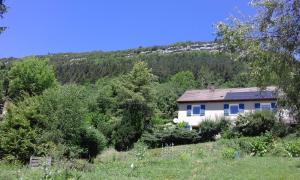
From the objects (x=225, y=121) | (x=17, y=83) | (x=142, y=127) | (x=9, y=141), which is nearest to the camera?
(x=9, y=141)

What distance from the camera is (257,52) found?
1430cm

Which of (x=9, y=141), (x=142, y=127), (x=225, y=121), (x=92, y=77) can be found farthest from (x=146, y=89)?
(x=92, y=77)

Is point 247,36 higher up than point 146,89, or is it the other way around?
point 247,36

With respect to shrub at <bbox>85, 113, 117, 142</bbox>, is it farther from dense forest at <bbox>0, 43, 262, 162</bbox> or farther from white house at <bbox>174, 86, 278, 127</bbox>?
white house at <bbox>174, 86, 278, 127</bbox>

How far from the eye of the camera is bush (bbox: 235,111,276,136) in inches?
1581

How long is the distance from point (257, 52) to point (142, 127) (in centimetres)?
3357

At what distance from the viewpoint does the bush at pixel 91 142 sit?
34312mm

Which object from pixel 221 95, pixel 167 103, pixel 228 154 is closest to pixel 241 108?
pixel 221 95

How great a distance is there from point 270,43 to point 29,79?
51.1 metres

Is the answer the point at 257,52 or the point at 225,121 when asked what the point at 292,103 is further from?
the point at 225,121

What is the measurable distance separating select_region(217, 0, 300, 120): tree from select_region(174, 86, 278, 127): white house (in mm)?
33555

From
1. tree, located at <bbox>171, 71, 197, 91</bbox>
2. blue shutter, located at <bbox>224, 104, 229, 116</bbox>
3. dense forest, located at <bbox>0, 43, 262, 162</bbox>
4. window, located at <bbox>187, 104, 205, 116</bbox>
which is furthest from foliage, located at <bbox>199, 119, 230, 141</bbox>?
tree, located at <bbox>171, 71, 197, 91</bbox>

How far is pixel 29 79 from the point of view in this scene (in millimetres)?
60875

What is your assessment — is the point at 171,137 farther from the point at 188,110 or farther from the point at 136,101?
the point at 188,110
